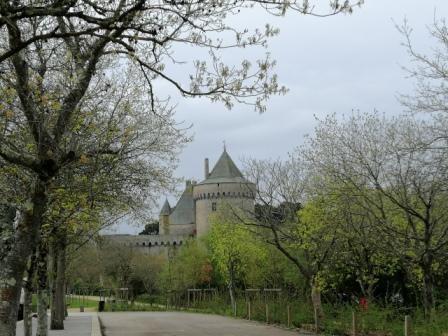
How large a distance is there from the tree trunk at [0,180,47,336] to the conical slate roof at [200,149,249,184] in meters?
78.5

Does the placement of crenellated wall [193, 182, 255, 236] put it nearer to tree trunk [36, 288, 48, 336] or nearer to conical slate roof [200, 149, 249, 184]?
conical slate roof [200, 149, 249, 184]

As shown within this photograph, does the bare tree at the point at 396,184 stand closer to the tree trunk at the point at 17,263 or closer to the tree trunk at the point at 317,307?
the tree trunk at the point at 317,307

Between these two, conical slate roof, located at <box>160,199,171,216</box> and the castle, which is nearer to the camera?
the castle

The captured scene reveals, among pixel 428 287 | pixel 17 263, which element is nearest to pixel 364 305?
pixel 428 287

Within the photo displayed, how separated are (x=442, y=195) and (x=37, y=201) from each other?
50.1ft

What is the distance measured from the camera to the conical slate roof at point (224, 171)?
88.5 m

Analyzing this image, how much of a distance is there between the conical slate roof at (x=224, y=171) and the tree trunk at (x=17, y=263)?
7850 centimetres

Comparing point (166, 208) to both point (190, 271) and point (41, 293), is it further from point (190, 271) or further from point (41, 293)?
point (41, 293)

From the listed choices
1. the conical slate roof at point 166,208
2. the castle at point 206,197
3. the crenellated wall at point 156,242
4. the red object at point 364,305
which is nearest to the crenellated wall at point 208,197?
the castle at point 206,197

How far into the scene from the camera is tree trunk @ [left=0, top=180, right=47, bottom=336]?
8.27m

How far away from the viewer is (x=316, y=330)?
2553 cm

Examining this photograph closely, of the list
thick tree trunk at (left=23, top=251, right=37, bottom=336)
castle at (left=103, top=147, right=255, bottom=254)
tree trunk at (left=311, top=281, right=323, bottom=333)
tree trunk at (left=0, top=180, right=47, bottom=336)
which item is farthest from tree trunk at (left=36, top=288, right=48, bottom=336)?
castle at (left=103, top=147, right=255, bottom=254)

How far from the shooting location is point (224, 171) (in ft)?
296

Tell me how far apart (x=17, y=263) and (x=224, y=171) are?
8168 cm
